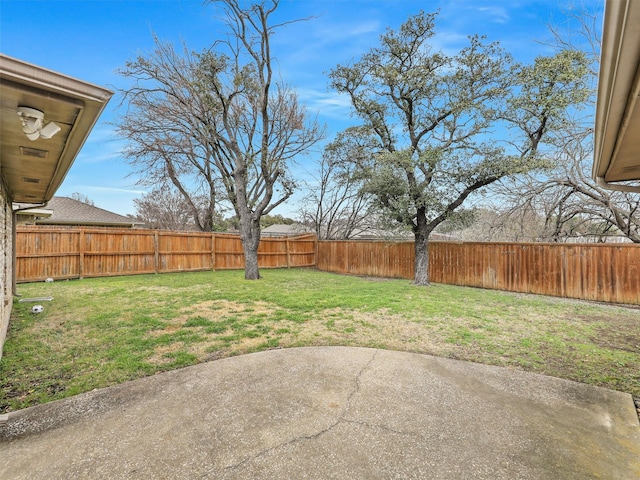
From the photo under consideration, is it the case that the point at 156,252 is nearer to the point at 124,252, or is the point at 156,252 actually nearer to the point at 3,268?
the point at 124,252

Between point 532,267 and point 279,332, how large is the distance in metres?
7.78

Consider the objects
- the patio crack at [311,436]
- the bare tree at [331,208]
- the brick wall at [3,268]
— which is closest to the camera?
the patio crack at [311,436]

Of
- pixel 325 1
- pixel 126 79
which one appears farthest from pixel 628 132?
pixel 126 79

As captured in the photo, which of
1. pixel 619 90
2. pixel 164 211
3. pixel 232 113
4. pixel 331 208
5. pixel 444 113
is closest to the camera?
pixel 619 90

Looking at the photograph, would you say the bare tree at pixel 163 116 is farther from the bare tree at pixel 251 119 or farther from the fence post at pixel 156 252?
the fence post at pixel 156 252

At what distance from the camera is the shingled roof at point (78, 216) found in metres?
13.8

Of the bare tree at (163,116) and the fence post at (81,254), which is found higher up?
the bare tree at (163,116)

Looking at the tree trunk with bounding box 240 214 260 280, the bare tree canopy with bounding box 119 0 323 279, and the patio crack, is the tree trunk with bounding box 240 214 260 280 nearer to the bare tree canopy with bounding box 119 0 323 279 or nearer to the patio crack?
the bare tree canopy with bounding box 119 0 323 279

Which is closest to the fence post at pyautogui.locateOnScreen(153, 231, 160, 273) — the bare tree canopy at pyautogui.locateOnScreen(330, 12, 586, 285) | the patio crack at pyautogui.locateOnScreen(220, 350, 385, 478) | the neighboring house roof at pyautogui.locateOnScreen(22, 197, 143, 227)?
the neighboring house roof at pyautogui.locateOnScreen(22, 197, 143, 227)

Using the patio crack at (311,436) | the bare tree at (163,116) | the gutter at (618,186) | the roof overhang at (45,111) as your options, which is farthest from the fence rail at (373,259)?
the patio crack at (311,436)

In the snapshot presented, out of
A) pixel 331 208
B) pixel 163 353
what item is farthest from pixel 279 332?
pixel 331 208

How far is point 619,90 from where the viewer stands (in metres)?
1.59

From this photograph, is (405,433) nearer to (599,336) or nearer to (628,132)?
(628,132)

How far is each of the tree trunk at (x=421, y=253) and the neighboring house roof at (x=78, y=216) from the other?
47.4ft
